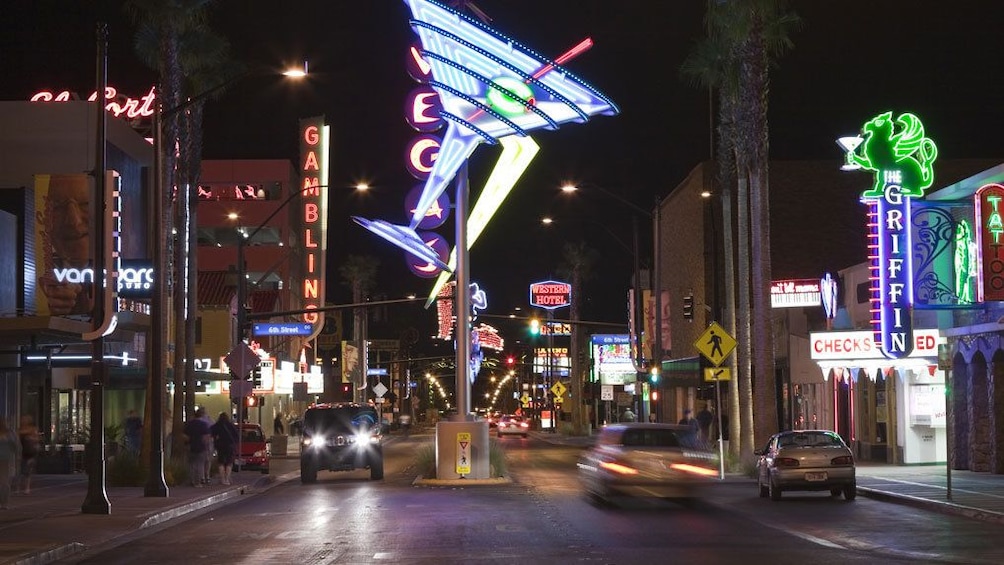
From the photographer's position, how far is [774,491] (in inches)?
1027

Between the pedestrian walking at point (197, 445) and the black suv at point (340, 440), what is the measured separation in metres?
3.81

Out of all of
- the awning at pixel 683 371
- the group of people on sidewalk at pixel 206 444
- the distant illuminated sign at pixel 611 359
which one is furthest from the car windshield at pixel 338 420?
the distant illuminated sign at pixel 611 359

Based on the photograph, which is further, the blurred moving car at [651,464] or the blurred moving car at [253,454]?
the blurred moving car at [253,454]

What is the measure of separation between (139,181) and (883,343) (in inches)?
969

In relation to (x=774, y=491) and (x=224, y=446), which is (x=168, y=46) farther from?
(x=774, y=491)

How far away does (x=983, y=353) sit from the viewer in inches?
1275

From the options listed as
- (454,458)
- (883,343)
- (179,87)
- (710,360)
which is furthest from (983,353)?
(179,87)

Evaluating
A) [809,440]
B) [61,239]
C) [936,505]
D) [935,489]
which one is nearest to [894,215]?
[935,489]

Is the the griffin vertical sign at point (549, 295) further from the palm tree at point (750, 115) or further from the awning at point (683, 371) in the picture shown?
the palm tree at point (750, 115)

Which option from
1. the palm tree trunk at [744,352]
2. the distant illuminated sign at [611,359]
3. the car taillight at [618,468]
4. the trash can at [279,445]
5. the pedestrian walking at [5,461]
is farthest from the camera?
the distant illuminated sign at [611,359]

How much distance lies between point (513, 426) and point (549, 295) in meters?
10.8

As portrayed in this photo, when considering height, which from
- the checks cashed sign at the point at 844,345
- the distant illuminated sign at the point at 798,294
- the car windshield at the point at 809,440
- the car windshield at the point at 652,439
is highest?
the distant illuminated sign at the point at 798,294

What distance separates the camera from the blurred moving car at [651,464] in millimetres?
23000

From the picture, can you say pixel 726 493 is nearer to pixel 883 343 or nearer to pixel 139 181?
pixel 883 343
